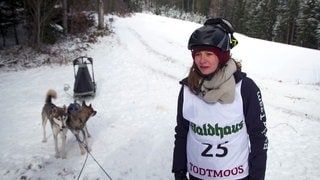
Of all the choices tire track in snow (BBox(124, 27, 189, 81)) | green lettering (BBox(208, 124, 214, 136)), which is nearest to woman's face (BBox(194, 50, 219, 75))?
green lettering (BBox(208, 124, 214, 136))

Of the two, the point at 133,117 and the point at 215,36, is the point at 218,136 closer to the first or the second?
the point at 215,36

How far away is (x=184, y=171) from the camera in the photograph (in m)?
2.68

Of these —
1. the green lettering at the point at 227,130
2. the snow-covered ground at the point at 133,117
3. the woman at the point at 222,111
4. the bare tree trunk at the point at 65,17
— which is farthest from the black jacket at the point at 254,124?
the bare tree trunk at the point at 65,17

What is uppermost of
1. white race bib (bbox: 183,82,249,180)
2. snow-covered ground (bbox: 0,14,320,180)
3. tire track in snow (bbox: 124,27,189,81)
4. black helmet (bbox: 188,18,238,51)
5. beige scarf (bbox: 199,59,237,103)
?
black helmet (bbox: 188,18,238,51)

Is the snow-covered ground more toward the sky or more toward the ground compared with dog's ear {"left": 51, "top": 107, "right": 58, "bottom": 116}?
more toward the ground

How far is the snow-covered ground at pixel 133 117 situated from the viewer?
20.9 feet

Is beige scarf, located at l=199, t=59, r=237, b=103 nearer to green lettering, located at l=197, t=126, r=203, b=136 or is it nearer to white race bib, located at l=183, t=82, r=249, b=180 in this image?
white race bib, located at l=183, t=82, r=249, b=180

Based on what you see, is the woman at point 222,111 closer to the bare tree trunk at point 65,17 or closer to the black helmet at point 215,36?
the black helmet at point 215,36

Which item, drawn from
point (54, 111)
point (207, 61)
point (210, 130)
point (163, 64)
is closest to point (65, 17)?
point (163, 64)

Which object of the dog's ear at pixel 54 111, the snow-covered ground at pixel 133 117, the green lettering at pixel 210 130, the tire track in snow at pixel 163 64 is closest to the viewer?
the green lettering at pixel 210 130

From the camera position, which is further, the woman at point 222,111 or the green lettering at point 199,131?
the green lettering at point 199,131

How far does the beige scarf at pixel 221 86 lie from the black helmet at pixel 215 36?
174 millimetres

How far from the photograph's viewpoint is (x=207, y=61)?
231 cm

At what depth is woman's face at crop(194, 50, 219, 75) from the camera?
231cm
